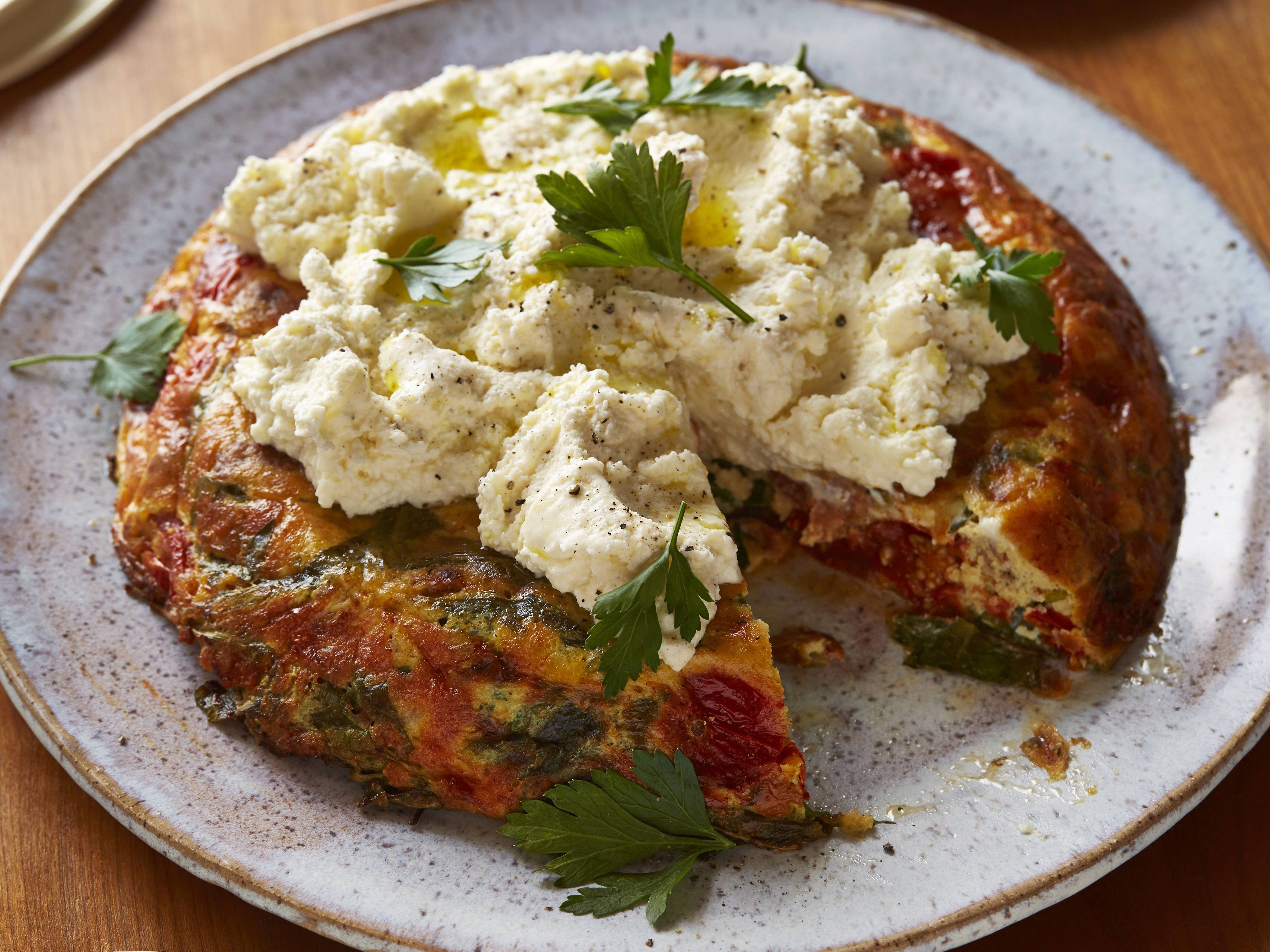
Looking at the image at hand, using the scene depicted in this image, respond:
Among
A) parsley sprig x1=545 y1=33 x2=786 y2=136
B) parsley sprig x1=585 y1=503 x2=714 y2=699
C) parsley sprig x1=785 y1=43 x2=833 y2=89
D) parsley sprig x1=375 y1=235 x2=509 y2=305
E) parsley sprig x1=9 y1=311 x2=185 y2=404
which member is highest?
parsley sprig x1=545 y1=33 x2=786 y2=136

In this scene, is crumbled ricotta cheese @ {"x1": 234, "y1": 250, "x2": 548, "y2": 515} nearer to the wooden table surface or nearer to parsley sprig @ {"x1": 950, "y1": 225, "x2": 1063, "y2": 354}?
the wooden table surface

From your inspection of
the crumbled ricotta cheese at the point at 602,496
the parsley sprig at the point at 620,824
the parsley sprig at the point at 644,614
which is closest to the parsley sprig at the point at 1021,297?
the crumbled ricotta cheese at the point at 602,496

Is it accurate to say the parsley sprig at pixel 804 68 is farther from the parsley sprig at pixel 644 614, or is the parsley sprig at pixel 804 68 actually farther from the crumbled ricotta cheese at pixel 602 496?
the parsley sprig at pixel 644 614

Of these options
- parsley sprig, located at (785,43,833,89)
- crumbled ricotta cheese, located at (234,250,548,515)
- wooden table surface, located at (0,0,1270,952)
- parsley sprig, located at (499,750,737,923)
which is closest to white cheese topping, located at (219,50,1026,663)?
crumbled ricotta cheese, located at (234,250,548,515)

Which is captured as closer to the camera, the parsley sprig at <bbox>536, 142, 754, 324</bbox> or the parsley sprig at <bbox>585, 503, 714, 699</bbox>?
the parsley sprig at <bbox>585, 503, 714, 699</bbox>

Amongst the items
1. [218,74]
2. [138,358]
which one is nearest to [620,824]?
[138,358]

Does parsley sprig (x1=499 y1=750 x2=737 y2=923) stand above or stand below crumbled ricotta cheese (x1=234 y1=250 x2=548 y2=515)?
below

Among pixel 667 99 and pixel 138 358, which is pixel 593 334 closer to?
pixel 667 99
